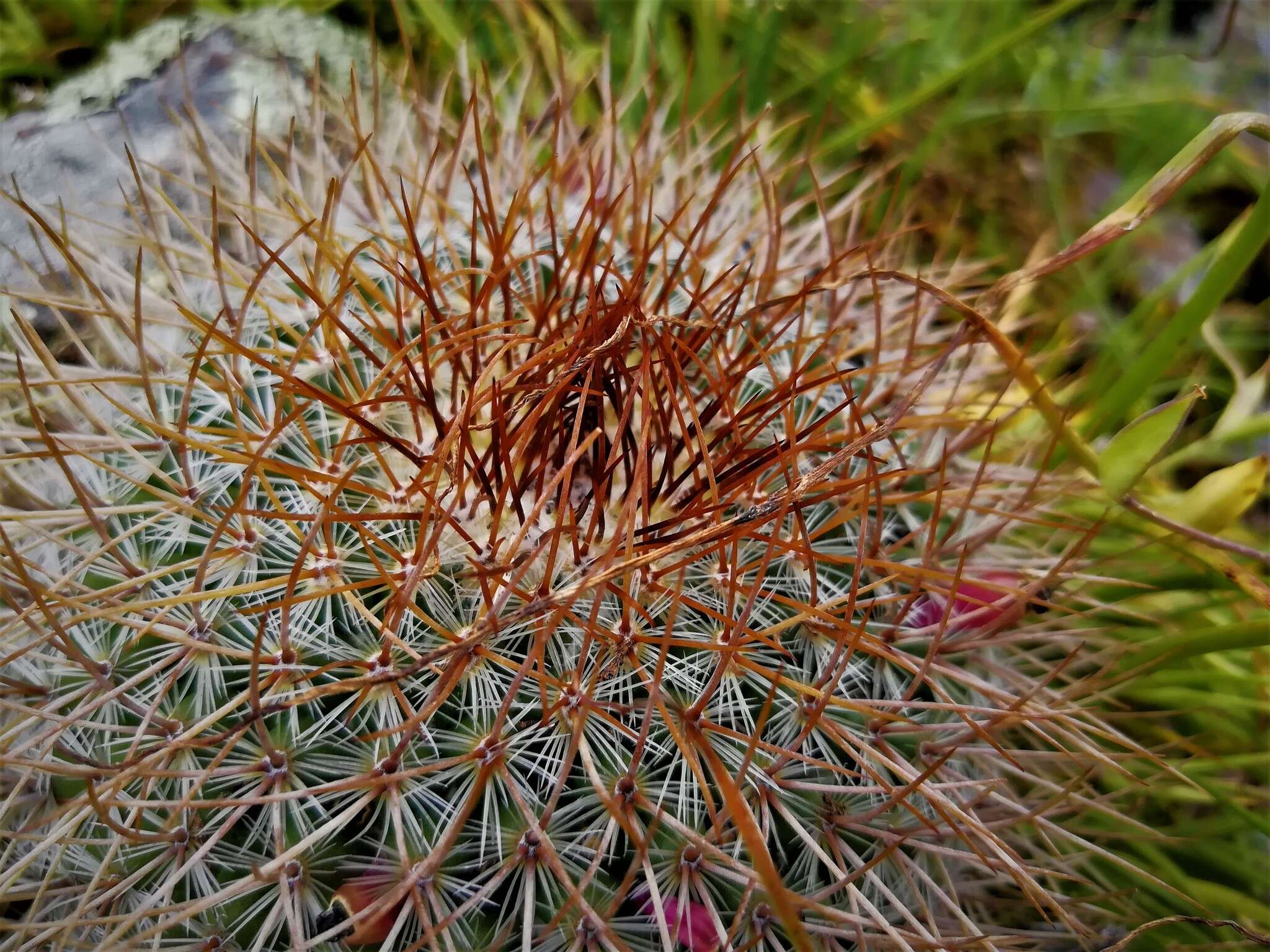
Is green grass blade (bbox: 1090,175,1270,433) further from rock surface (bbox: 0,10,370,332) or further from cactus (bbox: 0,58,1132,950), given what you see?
rock surface (bbox: 0,10,370,332)

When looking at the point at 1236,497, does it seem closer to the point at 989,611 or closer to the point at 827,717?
the point at 989,611

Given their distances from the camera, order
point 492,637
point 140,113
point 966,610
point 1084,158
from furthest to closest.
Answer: point 1084,158 < point 140,113 < point 966,610 < point 492,637

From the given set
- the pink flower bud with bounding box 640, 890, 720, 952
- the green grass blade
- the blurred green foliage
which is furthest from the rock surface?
the green grass blade

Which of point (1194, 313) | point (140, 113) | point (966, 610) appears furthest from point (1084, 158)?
point (140, 113)

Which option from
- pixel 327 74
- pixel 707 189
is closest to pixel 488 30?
pixel 327 74

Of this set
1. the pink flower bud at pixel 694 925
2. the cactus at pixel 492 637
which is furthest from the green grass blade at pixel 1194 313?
the pink flower bud at pixel 694 925

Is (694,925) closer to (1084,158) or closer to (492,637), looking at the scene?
(492,637)

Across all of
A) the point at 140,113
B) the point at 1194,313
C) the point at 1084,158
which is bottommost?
the point at 1084,158
